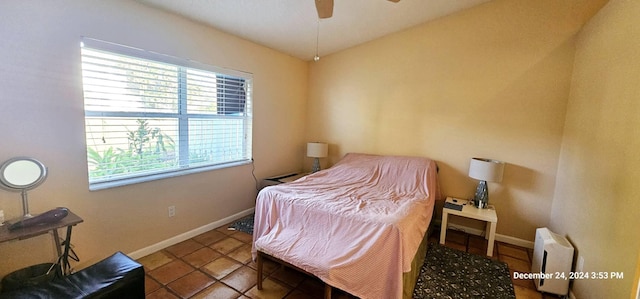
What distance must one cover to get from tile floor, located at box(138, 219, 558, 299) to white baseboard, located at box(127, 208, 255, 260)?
0.04 m

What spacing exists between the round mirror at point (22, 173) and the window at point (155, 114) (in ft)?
1.19

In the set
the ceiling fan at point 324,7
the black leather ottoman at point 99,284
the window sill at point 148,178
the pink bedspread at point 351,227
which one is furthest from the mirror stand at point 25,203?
the ceiling fan at point 324,7

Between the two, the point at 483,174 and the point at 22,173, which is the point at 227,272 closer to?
the point at 22,173

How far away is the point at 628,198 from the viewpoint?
145 centimetres

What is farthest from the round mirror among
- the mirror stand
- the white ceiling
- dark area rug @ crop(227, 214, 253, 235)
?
dark area rug @ crop(227, 214, 253, 235)

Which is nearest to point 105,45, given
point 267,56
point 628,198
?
point 267,56

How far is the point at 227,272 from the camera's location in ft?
7.31

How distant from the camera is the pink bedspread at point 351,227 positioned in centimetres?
170

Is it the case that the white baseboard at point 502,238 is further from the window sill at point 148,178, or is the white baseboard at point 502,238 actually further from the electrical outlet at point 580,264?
the window sill at point 148,178

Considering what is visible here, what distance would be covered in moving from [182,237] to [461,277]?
8.78ft

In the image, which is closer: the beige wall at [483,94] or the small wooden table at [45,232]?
the small wooden table at [45,232]

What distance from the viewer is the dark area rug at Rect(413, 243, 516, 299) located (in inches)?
79.4

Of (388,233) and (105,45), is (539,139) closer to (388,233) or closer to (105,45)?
(388,233)

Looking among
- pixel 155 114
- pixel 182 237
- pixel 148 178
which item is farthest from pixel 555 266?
pixel 155 114
